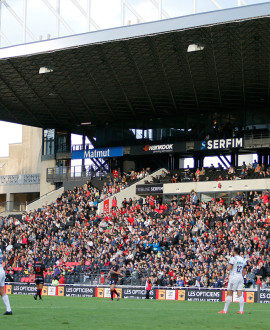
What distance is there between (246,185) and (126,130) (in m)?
16.9

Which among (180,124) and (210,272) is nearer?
(210,272)

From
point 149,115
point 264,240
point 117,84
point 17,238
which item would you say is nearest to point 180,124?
point 149,115

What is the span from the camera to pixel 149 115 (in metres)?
60.1

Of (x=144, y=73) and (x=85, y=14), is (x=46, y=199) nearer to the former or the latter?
(x=144, y=73)

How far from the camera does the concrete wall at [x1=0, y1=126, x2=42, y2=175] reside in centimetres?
7644

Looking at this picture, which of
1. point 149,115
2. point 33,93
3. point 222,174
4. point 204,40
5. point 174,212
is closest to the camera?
point 204,40

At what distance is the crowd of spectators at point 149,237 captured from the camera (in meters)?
37.9

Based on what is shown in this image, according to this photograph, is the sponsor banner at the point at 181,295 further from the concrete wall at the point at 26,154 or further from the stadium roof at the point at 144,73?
the concrete wall at the point at 26,154

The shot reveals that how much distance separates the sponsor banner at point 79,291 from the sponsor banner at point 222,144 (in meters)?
20.7

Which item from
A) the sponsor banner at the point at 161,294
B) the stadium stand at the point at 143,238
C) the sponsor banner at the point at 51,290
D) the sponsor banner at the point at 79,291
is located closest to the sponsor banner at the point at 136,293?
the sponsor banner at the point at 161,294

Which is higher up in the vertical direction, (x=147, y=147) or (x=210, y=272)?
(x=147, y=147)

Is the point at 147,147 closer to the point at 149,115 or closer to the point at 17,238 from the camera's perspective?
the point at 149,115

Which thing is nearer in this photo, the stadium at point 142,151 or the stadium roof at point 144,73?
the stadium at point 142,151

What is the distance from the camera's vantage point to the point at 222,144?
5362 centimetres
